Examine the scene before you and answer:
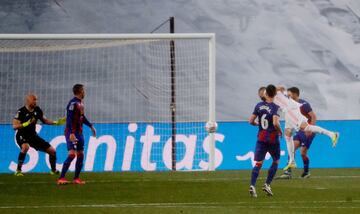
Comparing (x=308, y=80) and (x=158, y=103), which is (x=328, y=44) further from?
(x=158, y=103)

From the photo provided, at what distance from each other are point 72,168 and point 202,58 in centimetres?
656

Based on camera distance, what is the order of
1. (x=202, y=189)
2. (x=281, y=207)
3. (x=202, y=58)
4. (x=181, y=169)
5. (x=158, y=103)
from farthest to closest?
(x=202, y=58) → (x=158, y=103) → (x=181, y=169) → (x=202, y=189) → (x=281, y=207)

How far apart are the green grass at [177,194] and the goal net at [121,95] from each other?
345cm

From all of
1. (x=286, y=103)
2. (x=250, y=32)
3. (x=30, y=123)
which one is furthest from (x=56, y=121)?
(x=250, y=32)

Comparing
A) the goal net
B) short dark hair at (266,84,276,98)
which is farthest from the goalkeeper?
short dark hair at (266,84,276,98)

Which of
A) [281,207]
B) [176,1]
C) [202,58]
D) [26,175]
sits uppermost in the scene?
[176,1]

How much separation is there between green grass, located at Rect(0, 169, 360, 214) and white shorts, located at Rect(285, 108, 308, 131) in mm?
1161

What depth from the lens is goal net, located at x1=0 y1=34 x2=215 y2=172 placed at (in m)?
25.2

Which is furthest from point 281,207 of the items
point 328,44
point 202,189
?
point 328,44

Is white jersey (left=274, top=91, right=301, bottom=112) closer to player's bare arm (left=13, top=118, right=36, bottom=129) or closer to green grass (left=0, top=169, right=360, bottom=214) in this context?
green grass (left=0, top=169, right=360, bottom=214)

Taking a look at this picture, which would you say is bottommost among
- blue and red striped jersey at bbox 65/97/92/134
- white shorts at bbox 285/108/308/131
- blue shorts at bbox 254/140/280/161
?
blue shorts at bbox 254/140/280/161

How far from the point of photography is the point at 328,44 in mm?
31484

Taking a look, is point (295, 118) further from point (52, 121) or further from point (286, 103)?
point (52, 121)

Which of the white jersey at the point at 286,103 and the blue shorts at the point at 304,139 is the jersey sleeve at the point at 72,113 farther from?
the blue shorts at the point at 304,139
